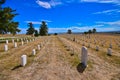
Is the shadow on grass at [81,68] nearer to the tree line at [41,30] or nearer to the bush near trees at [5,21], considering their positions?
the bush near trees at [5,21]

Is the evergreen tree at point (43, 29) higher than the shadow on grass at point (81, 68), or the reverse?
the evergreen tree at point (43, 29)

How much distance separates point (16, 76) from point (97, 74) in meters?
4.27

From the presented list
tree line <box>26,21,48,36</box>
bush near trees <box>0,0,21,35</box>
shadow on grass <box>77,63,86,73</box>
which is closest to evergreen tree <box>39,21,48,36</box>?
tree line <box>26,21,48,36</box>

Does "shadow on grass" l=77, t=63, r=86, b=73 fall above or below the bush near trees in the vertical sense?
below

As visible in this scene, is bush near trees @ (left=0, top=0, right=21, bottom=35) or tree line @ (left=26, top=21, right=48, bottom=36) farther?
tree line @ (left=26, top=21, right=48, bottom=36)

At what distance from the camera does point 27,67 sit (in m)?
9.74

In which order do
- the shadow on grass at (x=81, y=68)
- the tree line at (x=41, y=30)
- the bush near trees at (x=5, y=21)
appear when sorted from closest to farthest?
the shadow on grass at (x=81, y=68)
the bush near trees at (x=5, y=21)
the tree line at (x=41, y=30)

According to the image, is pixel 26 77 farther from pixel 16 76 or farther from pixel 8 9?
pixel 8 9

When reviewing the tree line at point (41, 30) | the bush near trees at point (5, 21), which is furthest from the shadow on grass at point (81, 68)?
the tree line at point (41, 30)

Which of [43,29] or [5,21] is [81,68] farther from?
[43,29]

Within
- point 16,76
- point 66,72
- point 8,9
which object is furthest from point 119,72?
point 8,9

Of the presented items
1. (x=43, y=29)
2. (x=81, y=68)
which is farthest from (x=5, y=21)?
(x=43, y=29)

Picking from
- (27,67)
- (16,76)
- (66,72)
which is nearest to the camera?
(16,76)

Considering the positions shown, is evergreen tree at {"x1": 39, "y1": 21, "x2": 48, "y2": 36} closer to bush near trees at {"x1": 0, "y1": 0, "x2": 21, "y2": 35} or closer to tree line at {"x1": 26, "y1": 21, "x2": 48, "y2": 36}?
tree line at {"x1": 26, "y1": 21, "x2": 48, "y2": 36}
